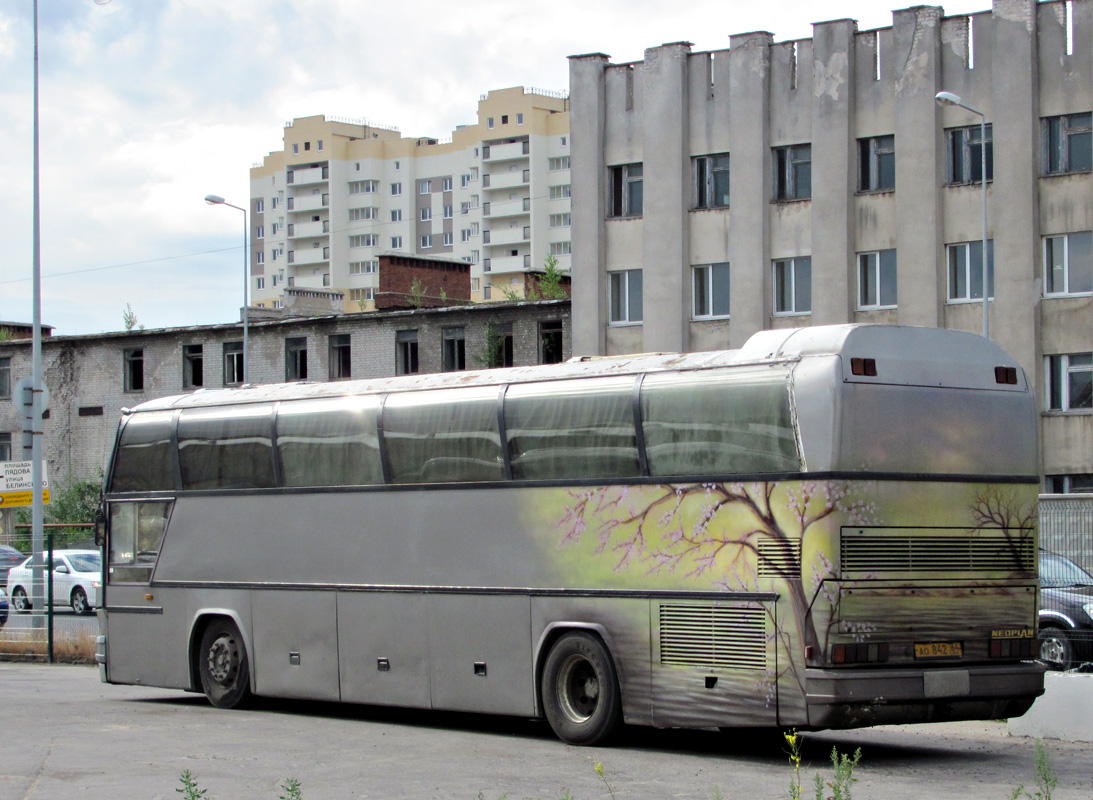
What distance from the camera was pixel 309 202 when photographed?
444 feet

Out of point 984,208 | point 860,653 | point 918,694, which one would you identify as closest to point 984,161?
point 984,208

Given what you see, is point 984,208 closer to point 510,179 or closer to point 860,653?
point 860,653

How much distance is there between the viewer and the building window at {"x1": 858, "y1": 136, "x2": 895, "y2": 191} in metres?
42.1

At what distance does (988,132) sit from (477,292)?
91.4m

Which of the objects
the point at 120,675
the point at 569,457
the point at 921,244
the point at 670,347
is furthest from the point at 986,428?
the point at 670,347

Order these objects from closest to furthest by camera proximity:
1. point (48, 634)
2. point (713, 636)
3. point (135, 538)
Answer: point (713, 636), point (135, 538), point (48, 634)

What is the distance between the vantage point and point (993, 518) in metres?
12.5

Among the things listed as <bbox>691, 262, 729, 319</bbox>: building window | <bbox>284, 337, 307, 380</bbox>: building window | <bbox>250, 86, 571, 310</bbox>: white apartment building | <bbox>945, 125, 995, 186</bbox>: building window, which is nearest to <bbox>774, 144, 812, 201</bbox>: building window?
<bbox>691, 262, 729, 319</bbox>: building window

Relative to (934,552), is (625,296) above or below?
above

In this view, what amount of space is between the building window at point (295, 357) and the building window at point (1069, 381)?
26453 millimetres

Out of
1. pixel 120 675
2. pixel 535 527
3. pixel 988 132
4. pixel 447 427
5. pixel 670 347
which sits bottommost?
pixel 120 675

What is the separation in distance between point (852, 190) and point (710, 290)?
16.7 feet

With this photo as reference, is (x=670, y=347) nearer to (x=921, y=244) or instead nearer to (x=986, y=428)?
(x=921, y=244)

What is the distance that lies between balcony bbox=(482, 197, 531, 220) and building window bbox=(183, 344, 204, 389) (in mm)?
70671
